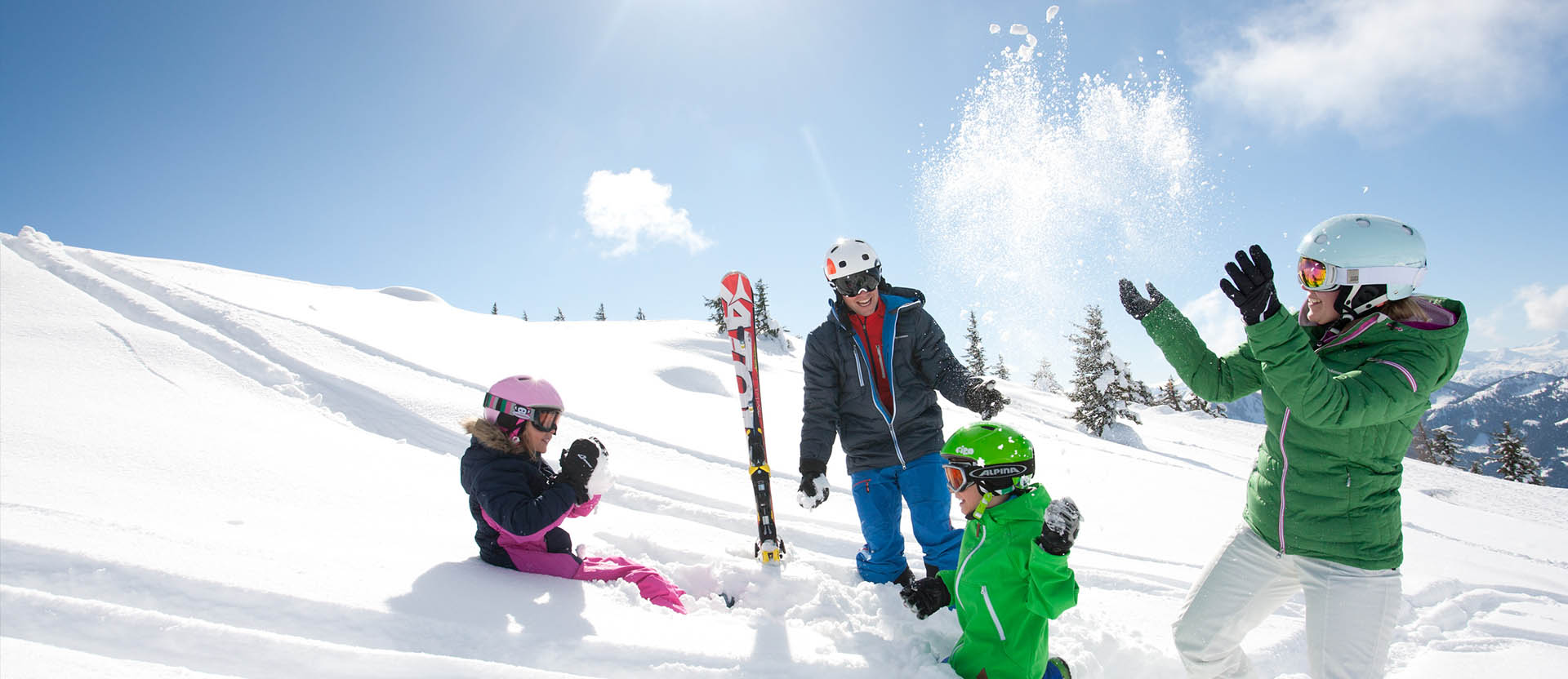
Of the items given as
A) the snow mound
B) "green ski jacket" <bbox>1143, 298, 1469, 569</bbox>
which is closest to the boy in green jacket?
"green ski jacket" <bbox>1143, 298, 1469, 569</bbox>

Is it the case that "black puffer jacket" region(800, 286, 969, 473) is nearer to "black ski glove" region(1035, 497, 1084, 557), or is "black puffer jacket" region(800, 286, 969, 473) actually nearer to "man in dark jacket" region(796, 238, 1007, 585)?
"man in dark jacket" region(796, 238, 1007, 585)

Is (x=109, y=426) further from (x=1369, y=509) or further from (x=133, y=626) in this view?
(x=1369, y=509)

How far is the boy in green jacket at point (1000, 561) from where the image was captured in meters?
3.03

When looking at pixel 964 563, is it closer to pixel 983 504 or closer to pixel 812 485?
pixel 983 504

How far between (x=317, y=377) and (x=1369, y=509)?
36.2 ft

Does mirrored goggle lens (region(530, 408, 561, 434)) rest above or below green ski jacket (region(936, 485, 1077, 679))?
above

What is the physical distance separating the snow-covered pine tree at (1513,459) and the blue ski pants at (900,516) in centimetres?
4323

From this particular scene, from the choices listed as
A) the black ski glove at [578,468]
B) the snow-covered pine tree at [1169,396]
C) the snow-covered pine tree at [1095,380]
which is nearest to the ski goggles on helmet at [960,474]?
the black ski glove at [578,468]

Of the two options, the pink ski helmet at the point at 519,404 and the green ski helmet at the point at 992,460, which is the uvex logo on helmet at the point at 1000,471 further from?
the pink ski helmet at the point at 519,404

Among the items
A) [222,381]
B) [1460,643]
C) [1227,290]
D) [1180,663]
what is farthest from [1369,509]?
[222,381]

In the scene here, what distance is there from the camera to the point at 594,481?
12.3ft

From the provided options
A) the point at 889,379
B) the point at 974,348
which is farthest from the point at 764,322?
the point at 889,379

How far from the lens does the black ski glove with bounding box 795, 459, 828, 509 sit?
14.4 ft

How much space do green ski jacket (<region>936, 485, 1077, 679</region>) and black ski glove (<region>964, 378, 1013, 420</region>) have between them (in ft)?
4.21
